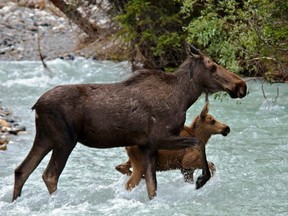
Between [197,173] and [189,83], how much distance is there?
1.77 metres

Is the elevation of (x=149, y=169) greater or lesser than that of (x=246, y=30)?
greater

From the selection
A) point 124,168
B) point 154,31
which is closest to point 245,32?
point 124,168

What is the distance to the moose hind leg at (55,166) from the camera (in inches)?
382

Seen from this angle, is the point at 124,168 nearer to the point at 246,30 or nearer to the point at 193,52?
the point at 193,52

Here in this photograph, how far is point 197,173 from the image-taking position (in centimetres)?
1143

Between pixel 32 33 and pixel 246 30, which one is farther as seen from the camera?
pixel 32 33

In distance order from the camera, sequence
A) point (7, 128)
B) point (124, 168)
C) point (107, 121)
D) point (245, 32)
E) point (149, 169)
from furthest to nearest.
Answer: point (7, 128) → point (245, 32) → point (124, 168) → point (149, 169) → point (107, 121)

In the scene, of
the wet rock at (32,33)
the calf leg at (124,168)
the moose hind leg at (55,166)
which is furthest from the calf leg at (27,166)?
the wet rock at (32,33)

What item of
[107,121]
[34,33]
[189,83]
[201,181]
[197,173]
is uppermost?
[189,83]

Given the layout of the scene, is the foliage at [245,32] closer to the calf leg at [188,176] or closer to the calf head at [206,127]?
the calf head at [206,127]

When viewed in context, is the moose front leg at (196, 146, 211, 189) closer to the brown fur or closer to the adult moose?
the brown fur

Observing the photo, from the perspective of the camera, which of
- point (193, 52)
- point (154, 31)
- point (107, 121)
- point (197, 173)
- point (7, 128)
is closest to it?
point (107, 121)

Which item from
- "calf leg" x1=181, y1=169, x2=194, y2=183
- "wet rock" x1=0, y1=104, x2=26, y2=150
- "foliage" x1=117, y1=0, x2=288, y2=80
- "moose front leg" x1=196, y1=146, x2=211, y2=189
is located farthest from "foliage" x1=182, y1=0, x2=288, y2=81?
"wet rock" x1=0, y1=104, x2=26, y2=150

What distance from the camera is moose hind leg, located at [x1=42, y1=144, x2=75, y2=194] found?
970 centimetres
